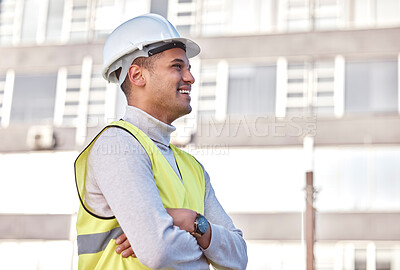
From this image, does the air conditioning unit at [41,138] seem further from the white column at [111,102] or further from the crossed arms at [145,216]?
the crossed arms at [145,216]

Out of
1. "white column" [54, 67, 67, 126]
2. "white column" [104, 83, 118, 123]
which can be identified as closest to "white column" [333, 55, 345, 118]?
"white column" [104, 83, 118, 123]

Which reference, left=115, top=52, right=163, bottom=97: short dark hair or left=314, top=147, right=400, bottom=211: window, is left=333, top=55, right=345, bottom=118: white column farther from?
left=115, top=52, right=163, bottom=97: short dark hair

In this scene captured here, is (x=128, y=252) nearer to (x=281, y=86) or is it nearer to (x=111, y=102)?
(x=281, y=86)

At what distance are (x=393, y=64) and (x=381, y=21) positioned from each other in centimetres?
84

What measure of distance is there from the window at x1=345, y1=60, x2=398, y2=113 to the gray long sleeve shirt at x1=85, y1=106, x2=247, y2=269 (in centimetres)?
1073

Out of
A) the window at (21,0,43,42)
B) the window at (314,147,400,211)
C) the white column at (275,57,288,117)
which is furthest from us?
the window at (21,0,43,42)

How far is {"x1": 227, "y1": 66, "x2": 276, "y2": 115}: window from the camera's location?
1266 centimetres

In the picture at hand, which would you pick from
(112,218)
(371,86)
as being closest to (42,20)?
(371,86)

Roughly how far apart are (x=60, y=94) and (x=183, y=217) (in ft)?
40.4

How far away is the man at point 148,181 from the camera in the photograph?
1.59m

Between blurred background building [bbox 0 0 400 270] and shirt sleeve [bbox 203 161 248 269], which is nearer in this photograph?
shirt sleeve [bbox 203 161 248 269]

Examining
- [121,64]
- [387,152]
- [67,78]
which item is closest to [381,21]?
[387,152]

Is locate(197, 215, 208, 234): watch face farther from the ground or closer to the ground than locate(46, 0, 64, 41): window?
closer to the ground

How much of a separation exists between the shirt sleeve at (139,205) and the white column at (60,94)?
12.0 m
